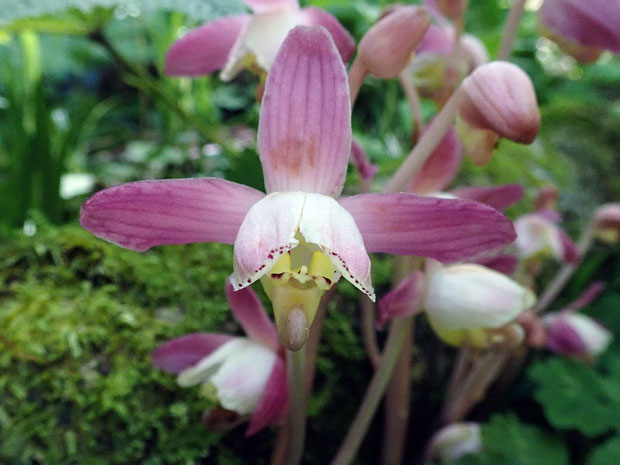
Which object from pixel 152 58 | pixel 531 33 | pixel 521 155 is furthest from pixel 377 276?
pixel 152 58

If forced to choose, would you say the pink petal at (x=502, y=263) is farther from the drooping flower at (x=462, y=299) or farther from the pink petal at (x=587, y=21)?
the pink petal at (x=587, y=21)

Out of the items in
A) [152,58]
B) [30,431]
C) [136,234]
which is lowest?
[152,58]

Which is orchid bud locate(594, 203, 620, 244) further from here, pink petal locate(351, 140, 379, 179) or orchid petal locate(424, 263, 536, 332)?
pink petal locate(351, 140, 379, 179)

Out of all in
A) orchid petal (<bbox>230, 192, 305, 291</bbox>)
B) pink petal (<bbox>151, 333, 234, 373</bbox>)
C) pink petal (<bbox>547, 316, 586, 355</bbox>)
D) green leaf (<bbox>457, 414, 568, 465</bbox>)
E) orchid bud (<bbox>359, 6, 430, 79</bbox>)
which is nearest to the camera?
orchid petal (<bbox>230, 192, 305, 291</bbox>)

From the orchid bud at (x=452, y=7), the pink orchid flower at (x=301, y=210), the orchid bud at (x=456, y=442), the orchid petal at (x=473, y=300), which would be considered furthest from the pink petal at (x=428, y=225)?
the orchid bud at (x=456, y=442)

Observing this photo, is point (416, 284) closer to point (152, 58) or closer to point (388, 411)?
point (388, 411)

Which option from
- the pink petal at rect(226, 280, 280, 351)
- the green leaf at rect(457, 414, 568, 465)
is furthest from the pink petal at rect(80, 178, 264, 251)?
the green leaf at rect(457, 414, 568, 465)

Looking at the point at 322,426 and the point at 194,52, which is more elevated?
the point at 194,52
